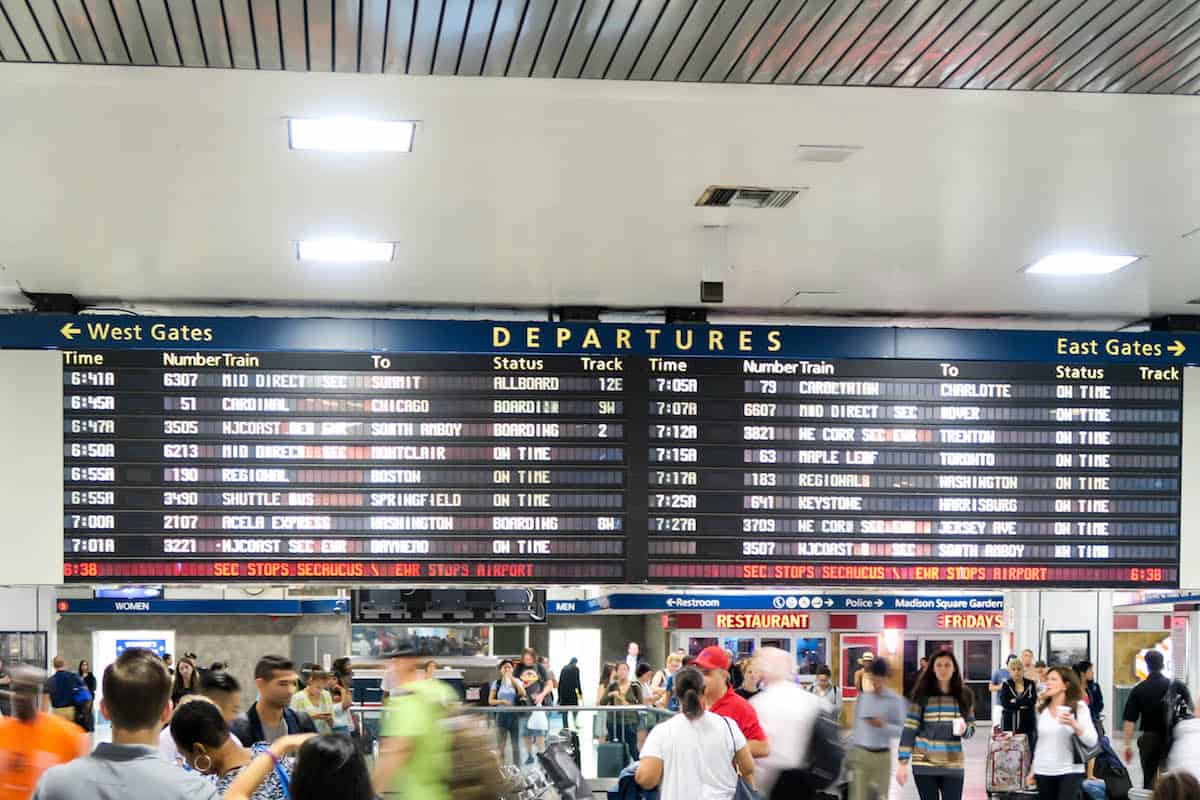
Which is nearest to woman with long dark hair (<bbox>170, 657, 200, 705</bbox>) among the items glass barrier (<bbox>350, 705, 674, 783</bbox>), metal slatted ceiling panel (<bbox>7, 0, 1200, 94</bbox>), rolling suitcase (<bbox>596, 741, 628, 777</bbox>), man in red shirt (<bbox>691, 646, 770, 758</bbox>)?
glass barrier (<bbox>350, 705, 674, 783</bbox>)


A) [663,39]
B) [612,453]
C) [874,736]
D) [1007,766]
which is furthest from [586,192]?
[1007,766]

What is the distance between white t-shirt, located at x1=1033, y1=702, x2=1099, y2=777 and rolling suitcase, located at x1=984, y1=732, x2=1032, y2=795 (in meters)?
2.22

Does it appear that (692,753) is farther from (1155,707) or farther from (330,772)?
(1155,707)

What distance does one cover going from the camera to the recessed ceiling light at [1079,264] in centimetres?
855

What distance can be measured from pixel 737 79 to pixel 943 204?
225 cm

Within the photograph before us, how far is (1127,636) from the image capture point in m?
34.5

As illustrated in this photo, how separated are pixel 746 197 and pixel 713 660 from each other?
2611 millimetres

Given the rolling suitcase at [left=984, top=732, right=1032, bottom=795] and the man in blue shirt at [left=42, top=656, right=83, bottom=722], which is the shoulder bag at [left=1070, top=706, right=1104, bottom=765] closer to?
the rolling suitcase at [left=984, top=732, right=1032, bottom=795]

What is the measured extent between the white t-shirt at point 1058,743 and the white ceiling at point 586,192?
2.72 meters

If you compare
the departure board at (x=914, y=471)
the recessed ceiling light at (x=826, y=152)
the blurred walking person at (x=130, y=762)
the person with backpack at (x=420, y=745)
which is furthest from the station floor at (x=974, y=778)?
the blurred walking person at (x=130, y=762)

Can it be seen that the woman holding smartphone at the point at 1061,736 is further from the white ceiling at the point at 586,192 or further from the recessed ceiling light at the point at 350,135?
the recessed ceiling light at the point at 350,135

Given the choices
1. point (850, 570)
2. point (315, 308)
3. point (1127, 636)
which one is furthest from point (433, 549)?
point (1127, 636)

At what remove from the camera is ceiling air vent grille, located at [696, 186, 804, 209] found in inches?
281

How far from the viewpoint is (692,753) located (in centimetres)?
Answer: 724
